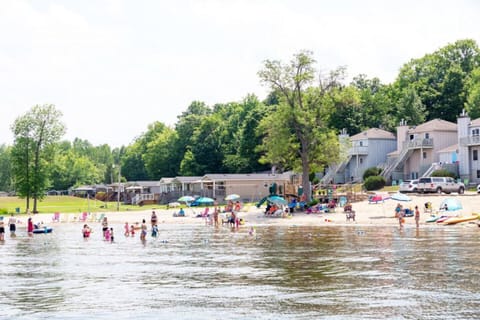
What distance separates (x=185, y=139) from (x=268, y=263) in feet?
373

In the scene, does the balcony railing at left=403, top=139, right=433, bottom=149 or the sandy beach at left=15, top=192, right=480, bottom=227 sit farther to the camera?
the balcony railing at left=403, top=139, right=433, bottom=149

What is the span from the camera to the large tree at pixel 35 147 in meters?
93.8

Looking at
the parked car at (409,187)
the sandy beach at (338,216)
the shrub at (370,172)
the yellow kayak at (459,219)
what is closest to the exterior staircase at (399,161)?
the shrub at (370,172)

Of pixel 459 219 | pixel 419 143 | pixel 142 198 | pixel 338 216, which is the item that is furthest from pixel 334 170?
pixel 459 219

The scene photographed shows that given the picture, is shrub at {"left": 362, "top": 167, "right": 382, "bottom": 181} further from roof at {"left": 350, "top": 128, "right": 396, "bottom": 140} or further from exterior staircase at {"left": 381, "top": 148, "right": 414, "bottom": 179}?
roof at {"left": 350, "top": 128, "right": 396, "bottom": 140}

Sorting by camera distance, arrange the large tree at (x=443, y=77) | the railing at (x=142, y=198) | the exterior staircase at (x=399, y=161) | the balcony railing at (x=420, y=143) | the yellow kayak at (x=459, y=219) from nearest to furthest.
Answer: the yellow kayak at (x=459, y=219) < the balcony railing at (x=420, y=143) < the exterior staircase at (x=399, y=161) < the railing at (x=142, y=198) < the large tree at (x=443, y=77)

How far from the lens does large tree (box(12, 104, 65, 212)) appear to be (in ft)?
308

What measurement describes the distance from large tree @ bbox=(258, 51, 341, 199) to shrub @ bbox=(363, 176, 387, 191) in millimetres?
11150

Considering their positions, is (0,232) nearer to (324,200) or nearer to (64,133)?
(324,200)

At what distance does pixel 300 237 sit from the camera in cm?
4841

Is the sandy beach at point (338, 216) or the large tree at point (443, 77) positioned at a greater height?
the large tree at point (443, 77)

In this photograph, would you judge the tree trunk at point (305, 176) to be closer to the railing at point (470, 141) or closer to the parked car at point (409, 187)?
the parked car at point (409, 187)

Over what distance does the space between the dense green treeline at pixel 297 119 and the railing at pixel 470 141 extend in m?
12.5

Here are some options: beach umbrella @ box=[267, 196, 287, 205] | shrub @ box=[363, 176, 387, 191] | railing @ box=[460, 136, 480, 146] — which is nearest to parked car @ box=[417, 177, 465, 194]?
railing @ box=[460, 136, 480, 146]
